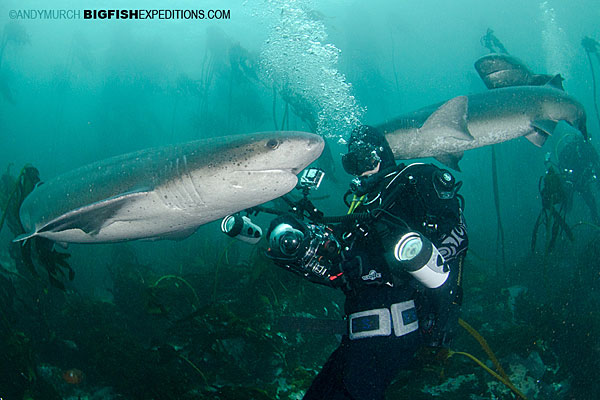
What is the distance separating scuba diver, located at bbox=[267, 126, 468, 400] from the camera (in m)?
2.14

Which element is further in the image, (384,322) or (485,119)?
(485,119)

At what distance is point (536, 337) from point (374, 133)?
14.1ft

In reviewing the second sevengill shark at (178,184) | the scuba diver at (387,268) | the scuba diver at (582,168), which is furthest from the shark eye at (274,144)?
the scuba diver at (582,168)

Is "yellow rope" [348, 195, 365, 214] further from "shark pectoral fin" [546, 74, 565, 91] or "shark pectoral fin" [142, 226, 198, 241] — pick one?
"shark pectoral fin" [546, 74, 565, 91]

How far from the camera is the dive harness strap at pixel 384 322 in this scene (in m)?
2.25

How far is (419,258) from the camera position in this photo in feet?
6.59

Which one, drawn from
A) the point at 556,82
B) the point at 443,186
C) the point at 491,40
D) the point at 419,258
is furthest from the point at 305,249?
the point at 491,40

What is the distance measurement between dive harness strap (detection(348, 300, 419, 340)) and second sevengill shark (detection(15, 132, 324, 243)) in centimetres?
122

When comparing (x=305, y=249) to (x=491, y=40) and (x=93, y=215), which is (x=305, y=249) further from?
(x=491, y=40)

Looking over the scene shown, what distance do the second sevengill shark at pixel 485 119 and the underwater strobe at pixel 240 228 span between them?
8.26ft

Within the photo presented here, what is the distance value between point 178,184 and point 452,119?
151 inches

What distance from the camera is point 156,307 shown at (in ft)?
13.5

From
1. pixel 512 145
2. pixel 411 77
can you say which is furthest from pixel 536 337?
pixel 411 77

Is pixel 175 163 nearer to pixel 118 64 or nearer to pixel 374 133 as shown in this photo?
pixel 374 133
